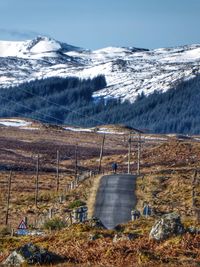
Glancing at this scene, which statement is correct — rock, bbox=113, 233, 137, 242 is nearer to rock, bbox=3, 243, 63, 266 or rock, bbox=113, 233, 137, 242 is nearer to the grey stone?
the grey stone

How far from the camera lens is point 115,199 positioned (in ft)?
154

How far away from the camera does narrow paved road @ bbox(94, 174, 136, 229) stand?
129 ft

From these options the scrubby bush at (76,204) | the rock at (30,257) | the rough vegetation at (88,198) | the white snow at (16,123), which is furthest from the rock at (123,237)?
the white snow at (16,123)

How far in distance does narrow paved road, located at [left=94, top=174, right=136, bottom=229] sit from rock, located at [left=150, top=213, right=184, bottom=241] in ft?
53.0

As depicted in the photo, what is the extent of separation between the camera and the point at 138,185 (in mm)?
53125

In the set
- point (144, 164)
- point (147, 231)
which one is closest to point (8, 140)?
point (144, 164)

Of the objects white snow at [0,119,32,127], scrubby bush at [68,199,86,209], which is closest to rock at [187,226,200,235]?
scrubby bush at [68,199,86,209]

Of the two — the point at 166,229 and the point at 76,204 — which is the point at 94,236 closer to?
the point at 166,229

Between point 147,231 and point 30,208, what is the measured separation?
1183 inches

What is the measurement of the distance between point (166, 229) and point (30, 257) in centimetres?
428

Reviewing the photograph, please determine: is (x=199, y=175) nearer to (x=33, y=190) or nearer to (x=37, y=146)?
(x=33, y=190)

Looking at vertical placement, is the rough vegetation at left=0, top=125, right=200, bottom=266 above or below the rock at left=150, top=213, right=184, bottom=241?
below

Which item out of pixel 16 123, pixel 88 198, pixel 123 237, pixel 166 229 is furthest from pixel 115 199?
pixel 16 123

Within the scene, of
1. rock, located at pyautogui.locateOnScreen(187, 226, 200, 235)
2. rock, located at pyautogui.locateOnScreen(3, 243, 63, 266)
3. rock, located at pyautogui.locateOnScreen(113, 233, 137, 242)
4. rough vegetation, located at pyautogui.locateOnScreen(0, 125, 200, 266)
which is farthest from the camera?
rock, located at pyautogui.locateOnScreen(187, 226, 200, 235)
